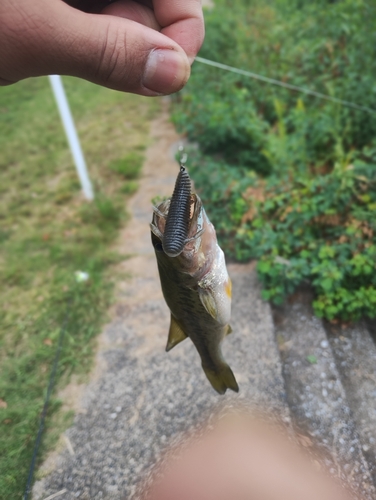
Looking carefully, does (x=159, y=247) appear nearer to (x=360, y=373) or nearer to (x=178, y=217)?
(x=178, y=217)

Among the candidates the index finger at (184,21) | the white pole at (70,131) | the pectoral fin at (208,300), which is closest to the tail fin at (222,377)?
the pectoral fin at (208,300)

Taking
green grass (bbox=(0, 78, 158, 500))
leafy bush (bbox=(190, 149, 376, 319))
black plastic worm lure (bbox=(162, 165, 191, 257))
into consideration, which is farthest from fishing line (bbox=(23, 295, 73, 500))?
black plastic worm lure (bbox=(162, 165, 191, 257))

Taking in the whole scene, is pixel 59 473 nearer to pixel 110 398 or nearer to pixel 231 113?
pixel 110 398

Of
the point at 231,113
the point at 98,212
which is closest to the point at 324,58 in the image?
the point at 231,113

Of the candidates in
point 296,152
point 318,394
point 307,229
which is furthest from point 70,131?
point 318,394

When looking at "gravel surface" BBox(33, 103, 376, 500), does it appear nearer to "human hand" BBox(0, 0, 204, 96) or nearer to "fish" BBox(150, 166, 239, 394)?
"fish" BBox(150, 166, 239, 394)

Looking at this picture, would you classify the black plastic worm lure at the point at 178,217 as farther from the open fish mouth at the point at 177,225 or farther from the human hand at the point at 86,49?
the human hand at the point at 86,49
